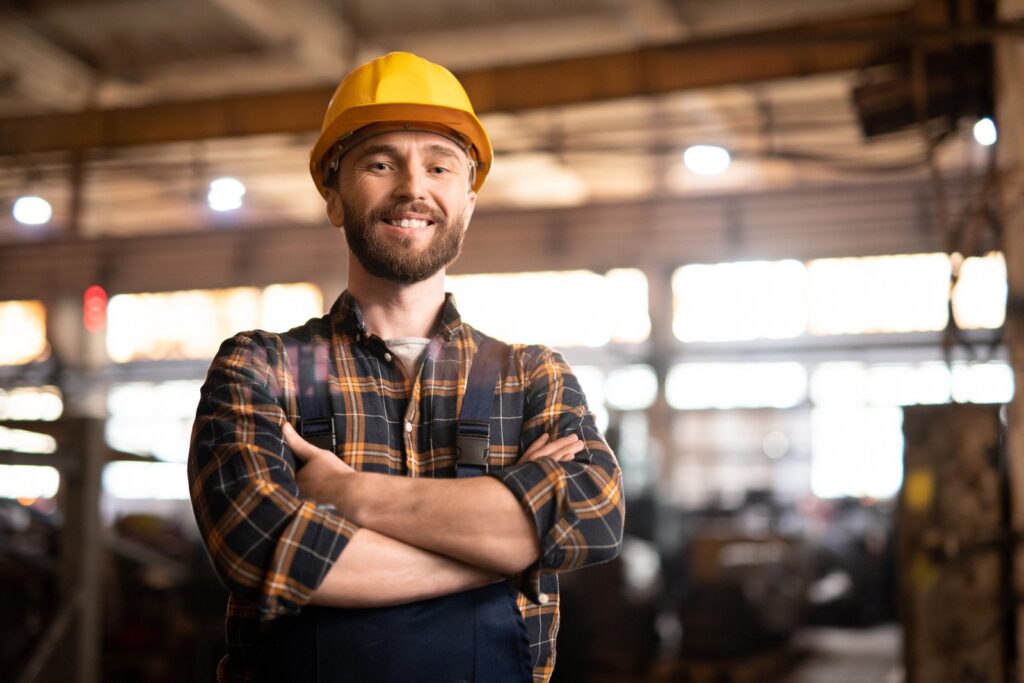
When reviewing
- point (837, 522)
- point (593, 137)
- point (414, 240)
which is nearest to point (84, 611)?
point (414, 240)

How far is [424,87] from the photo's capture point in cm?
198

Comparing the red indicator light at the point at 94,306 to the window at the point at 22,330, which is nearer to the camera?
the red indicator light at the point at 94,306

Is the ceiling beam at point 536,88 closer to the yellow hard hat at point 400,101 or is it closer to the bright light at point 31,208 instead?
the bright light at point 31,208

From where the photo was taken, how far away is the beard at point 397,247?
74.8 inches

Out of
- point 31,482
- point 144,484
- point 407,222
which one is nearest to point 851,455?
point 144,484

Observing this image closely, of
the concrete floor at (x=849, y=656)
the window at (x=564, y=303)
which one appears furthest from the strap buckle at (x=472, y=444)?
the window at (x=564, y=303)

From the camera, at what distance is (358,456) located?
71.2 inches

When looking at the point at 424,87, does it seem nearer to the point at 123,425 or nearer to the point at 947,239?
the point at 947,239

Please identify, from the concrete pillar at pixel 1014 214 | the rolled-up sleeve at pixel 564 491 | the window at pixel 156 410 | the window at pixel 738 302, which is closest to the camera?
the rolled-up sleeve at pixel 564 491

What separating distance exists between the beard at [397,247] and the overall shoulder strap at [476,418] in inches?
8.2

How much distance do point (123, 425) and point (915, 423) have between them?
14775 millimetres

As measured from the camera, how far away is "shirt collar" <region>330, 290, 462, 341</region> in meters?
1.96

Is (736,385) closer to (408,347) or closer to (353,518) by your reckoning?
(408,347)

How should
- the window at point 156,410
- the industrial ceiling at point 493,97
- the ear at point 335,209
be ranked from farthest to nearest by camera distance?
the window at point 156,410, the industrial ceiling at point 493,97, the ear at point 335,209
